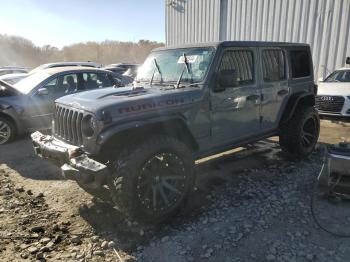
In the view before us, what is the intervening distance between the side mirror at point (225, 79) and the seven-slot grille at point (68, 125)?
169 centimetres

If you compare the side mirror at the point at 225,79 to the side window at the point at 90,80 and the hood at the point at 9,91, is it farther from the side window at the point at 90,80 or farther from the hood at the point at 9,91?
→ the hood at the point at 9,91

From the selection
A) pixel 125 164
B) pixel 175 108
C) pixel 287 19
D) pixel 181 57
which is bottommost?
pixel 125 164

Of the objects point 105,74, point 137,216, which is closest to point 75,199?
point 137,216

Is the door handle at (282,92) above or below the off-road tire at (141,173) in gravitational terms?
above

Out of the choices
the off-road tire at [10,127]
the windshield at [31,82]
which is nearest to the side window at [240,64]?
the windshield at [31,82]

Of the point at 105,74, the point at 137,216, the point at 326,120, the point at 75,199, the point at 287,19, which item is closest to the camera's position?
the point at 137,216

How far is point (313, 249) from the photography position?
9.59ft

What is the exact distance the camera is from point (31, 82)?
7195mm

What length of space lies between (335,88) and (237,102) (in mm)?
5205

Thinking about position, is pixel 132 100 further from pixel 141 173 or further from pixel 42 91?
pixel 42 91

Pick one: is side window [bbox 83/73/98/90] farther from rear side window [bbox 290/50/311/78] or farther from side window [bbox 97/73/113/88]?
rear side window [bbox 290/50/311/78]

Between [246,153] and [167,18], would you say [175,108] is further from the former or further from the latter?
[167,18]

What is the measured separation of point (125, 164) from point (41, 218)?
1343 millimetres

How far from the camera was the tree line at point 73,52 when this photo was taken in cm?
4503
